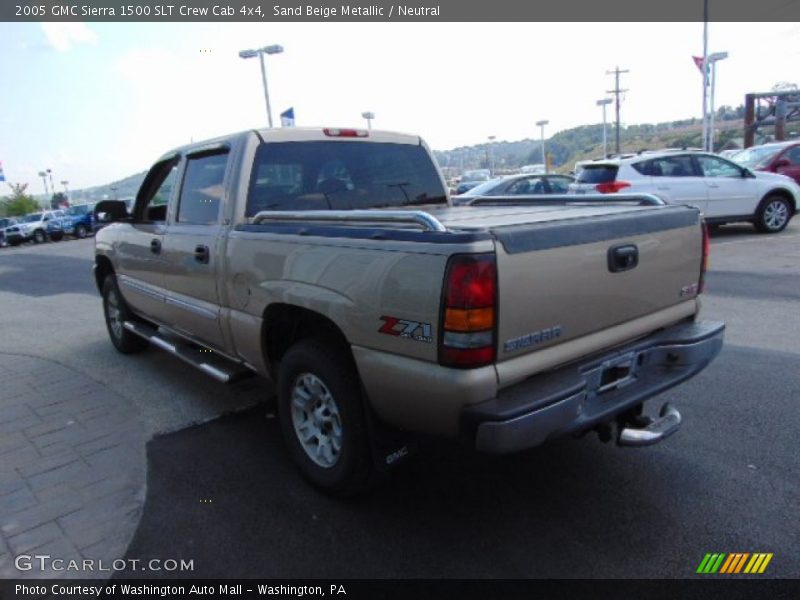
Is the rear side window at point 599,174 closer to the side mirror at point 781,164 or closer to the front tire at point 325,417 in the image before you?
the side mirror at point 781,164

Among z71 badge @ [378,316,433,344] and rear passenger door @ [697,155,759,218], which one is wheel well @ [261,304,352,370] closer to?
z71 badge @ [378,316,433,344]

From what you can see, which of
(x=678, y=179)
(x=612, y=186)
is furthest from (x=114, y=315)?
(x=678, y=179)

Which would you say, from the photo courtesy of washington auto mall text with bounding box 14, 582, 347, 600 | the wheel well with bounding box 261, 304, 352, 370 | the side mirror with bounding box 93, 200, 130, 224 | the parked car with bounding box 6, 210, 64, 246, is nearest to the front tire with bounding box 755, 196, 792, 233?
the wheel well with bounding box 261, 304, 352, 370

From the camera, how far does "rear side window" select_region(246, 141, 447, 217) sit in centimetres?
384

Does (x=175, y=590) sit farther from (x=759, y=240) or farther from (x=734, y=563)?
(x=759, y=240)

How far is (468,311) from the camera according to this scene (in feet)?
7.51

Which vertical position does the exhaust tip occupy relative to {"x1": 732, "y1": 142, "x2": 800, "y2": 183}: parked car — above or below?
below

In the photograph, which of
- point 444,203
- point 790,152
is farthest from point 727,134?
point 444,203

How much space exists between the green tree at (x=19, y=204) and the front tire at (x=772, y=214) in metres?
65.6

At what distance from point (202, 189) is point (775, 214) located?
38.0 ft

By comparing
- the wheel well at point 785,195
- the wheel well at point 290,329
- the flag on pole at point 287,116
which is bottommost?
the wheel well at point 785,195

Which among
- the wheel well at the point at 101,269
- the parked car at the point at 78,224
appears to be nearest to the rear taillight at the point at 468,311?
the wheel well at the point at 101,269

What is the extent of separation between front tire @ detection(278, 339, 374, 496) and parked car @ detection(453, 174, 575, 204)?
33.2 feet

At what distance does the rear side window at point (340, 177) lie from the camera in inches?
151
